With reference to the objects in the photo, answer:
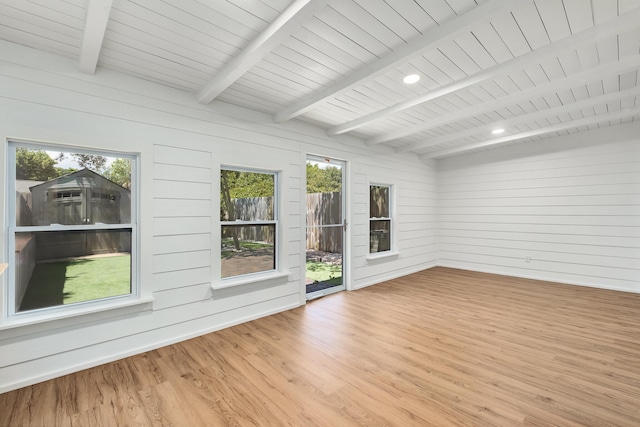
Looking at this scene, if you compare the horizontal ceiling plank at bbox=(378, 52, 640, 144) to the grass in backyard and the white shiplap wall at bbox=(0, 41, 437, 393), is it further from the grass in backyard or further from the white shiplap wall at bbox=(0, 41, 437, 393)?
the grass in backyard

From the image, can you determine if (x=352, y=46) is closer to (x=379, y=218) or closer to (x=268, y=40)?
(x=268, y=40)

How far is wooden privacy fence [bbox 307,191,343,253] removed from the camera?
14.5 feet

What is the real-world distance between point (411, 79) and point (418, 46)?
2.27ft

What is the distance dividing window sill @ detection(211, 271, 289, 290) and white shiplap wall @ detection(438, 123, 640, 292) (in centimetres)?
457

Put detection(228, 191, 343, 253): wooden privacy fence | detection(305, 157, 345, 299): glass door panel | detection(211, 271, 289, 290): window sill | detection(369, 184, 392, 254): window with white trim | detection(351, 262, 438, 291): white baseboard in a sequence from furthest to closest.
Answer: detection(369, 184, 392, 254): window with white trim, detection(351, 262, 438, 291): white baseboard, detection(305, 157, 345, 299): glass door panel, detection(228, 191, 343, 253): wooden privacy fence, detection(211, 271, 289, 290): window sill

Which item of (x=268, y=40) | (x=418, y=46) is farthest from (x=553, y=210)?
(x=268, y=40)

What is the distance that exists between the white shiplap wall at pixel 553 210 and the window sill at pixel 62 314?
613 centimetres

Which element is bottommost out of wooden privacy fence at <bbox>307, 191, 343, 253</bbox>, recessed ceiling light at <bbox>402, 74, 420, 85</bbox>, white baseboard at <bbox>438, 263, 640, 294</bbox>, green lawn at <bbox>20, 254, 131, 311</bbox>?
white baseboard at <bbox>438, 263, 640, 294</bbox>

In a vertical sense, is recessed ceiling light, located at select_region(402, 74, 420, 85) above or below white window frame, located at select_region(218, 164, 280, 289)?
above

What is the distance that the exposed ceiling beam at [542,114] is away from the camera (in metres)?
3.24

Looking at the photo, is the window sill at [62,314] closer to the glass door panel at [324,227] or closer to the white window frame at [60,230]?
the white window frame at [60,230]

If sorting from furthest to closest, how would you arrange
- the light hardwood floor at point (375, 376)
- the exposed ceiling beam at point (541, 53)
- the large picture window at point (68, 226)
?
the large picture window at point (68, 226) < the exposed ceiling beam at point (541, 53) < the light hardwood floor at point (375, 376)

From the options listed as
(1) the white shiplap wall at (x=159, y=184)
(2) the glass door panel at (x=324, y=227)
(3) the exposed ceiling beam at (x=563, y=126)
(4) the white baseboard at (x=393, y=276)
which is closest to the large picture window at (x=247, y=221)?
(1) the white shiplap wall at (x=159, y=184)

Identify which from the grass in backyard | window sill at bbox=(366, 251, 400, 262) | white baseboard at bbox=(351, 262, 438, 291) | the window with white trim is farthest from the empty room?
the window with white trim
